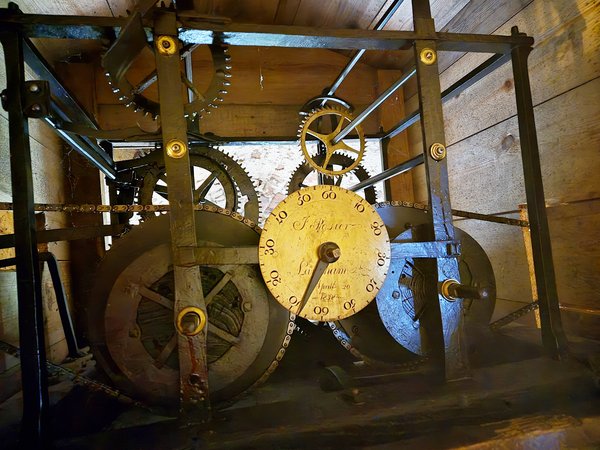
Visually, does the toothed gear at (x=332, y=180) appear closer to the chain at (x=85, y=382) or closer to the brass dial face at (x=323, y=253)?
the brass dial face at (x=323, y=253)

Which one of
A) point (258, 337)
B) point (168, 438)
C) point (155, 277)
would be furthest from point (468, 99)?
point (168, 438)

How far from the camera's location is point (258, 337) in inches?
42.3

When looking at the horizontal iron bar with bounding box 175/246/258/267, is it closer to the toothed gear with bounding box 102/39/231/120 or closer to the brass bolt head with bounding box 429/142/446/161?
the toothed gear with bounding box 102/39/231/120

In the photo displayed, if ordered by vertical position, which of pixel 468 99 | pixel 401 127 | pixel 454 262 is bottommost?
pixel 454 262

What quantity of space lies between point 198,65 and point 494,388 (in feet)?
7.23

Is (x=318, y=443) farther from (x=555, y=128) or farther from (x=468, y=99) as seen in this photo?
(x=468, y=99)

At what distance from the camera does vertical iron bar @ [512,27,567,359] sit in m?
1.20

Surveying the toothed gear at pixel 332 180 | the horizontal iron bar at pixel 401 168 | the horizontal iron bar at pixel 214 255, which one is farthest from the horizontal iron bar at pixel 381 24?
the horizontal iron bar at pixel 214 255

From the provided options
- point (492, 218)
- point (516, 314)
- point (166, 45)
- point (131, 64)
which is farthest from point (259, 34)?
point (516, 314)

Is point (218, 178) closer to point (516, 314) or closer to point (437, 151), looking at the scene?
point (437, 151)

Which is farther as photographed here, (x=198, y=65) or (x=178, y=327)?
(x=198, y=65)

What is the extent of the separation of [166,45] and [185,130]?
219 mm

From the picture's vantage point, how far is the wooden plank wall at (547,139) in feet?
4.32

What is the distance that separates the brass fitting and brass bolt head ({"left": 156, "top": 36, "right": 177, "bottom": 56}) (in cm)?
65
